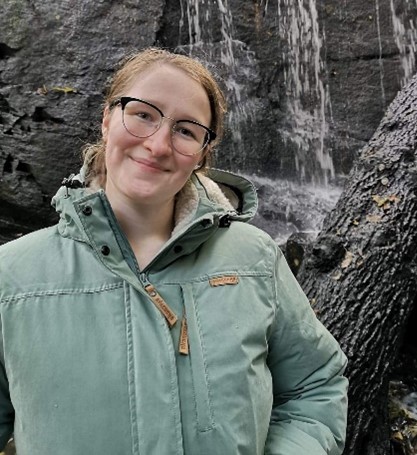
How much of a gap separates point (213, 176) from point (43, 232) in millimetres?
640

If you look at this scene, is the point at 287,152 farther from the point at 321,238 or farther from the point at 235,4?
the point at 321,238

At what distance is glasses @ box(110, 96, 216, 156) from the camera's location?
134cm

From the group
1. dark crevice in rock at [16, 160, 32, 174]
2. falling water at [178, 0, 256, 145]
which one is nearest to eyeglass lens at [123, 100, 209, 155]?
dark crevice in rock at [16, 160, 32, 174]

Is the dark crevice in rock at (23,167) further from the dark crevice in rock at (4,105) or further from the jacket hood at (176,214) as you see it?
the jacket hood at (176,214)

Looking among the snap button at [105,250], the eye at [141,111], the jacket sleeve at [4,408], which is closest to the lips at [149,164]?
the eye at [141,111]

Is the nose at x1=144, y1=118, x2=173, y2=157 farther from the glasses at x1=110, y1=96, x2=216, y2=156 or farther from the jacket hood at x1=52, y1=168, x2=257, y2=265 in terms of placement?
the jacket hood at x1=52, y1=168, x2=257, y2=265

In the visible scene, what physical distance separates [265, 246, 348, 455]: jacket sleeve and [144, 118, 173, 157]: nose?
0.48m

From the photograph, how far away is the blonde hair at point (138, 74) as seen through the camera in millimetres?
1431

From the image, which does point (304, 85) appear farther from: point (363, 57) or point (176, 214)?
point (176, 214)

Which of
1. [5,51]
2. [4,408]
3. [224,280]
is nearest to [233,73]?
[5,51]

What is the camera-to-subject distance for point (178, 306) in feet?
4.24

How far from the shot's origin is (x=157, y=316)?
48.9 inches

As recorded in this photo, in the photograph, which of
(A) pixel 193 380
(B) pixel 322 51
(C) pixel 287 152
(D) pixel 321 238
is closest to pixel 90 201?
(A) pixel 193 380

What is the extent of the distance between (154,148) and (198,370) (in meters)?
0.56
